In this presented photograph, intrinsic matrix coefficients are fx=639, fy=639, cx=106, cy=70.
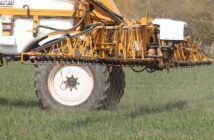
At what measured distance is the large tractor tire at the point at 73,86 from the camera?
9789 mm

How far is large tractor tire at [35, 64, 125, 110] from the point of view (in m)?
9.79

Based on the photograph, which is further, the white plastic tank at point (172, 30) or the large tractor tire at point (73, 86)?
the large tractor tire at point (73, 86)

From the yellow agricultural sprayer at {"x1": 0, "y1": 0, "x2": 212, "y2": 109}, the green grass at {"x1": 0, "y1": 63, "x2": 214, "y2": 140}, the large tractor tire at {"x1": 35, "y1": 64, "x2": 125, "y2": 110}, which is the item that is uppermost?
the yellow agricultural sprayer at {"x1": 0, "y1": 0, "x2": 212, "y2": 109}

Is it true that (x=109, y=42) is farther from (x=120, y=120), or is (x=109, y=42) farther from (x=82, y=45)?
(x=120, y=120)

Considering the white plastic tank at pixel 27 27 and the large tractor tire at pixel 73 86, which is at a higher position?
the white plastic tank at pixel 27 27

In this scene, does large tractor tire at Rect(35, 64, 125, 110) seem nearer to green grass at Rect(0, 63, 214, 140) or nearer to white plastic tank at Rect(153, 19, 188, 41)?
green grass at Rect(0, 63, 214, 140)

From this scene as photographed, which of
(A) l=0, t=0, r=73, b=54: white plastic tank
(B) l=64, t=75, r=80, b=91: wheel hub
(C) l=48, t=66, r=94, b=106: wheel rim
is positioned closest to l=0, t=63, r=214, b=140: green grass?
(C) l=48, t=66, r=94, b=106: wheel rim

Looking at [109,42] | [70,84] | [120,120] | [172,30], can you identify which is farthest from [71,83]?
[172,30]

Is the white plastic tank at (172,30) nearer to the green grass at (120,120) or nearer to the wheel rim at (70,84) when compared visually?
the green grass at (120,120)

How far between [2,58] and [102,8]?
6.30 feet

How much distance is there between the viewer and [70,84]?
992cm

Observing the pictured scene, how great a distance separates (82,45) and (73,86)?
71 cm

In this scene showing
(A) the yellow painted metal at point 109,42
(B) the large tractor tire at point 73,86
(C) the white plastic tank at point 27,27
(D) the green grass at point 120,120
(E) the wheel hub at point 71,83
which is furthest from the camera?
(C) the white plastic tank at point 27,27

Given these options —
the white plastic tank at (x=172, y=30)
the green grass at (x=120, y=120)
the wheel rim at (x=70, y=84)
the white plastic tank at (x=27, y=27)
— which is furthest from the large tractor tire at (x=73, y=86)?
the white plastic tank at (x=172, y=30)
